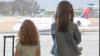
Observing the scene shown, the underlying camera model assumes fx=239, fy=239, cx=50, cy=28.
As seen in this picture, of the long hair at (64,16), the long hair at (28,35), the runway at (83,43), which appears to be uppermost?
the long hair at (64,16)

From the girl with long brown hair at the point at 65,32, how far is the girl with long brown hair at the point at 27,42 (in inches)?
9.9

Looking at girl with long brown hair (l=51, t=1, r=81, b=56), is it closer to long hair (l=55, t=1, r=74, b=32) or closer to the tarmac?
long hair (l=55, t=1, r=74, b=32)

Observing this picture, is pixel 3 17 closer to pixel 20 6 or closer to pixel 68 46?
pixel 20 6

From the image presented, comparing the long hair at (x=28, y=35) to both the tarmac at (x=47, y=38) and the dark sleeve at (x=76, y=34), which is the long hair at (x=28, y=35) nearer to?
the dark sleeve at (x=76, y=34)

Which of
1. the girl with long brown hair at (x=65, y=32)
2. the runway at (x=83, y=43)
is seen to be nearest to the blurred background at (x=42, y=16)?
the runway at (x=83, y=43)

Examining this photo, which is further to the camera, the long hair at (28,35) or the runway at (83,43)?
the runway at (83,43)

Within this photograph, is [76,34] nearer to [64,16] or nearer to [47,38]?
[64,16]

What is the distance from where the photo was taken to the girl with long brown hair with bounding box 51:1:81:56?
2.78 m

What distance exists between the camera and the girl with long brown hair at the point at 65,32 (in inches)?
109

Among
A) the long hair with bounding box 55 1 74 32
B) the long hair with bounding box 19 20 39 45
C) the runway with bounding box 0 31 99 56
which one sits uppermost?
the long hair with bounding box 55 1 74 32

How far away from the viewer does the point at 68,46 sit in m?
2.84

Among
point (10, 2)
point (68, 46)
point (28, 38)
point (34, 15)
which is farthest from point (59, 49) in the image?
point (10, 2)

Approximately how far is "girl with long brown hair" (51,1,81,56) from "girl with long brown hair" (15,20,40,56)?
0.25 metres

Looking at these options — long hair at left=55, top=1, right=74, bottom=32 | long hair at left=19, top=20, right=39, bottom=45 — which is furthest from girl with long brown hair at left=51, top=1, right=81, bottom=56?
long hair at left=19, top=20, right=39, bottom=45
